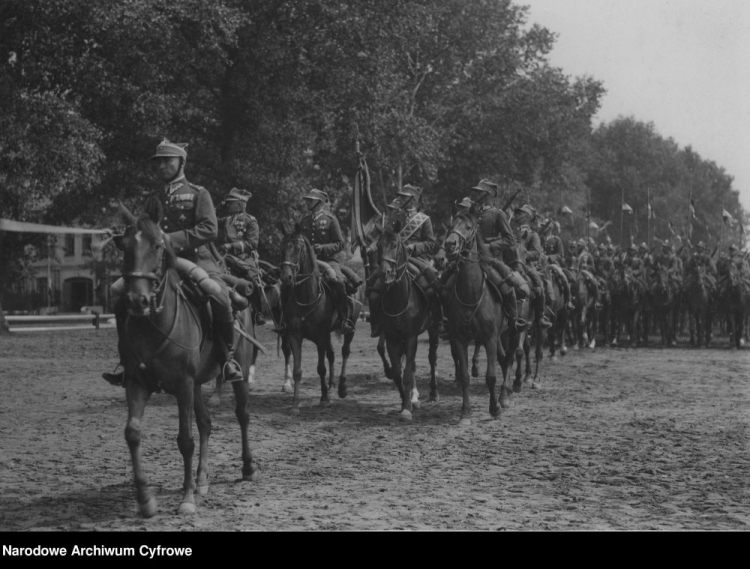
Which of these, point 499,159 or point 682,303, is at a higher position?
point 499,159

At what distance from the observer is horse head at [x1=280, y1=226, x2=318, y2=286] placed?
14.8 m

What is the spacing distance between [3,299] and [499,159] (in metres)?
36.1

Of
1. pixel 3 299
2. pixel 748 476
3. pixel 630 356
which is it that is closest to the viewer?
pixel 748 476

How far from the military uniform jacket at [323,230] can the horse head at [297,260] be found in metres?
0.80

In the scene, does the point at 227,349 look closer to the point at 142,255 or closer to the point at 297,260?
the point at 142,255

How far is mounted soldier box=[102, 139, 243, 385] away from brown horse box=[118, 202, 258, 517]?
241 millimetres

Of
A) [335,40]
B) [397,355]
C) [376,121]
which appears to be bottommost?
[397,355]

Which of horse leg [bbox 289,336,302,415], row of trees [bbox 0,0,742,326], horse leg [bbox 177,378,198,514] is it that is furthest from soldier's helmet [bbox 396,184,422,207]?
row of trees [bbox 0,0,742,326]

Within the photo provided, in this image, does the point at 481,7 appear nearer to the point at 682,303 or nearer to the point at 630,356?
the point at 682,303

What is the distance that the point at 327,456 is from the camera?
11.1 m

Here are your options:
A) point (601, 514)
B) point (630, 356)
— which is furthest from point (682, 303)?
point (601, 514)

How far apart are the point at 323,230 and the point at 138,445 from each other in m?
8.39

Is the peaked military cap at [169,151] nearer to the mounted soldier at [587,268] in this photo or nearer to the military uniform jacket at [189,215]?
the military uniform jacket at [189,215]

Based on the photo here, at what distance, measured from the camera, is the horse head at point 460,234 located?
13586 mm
